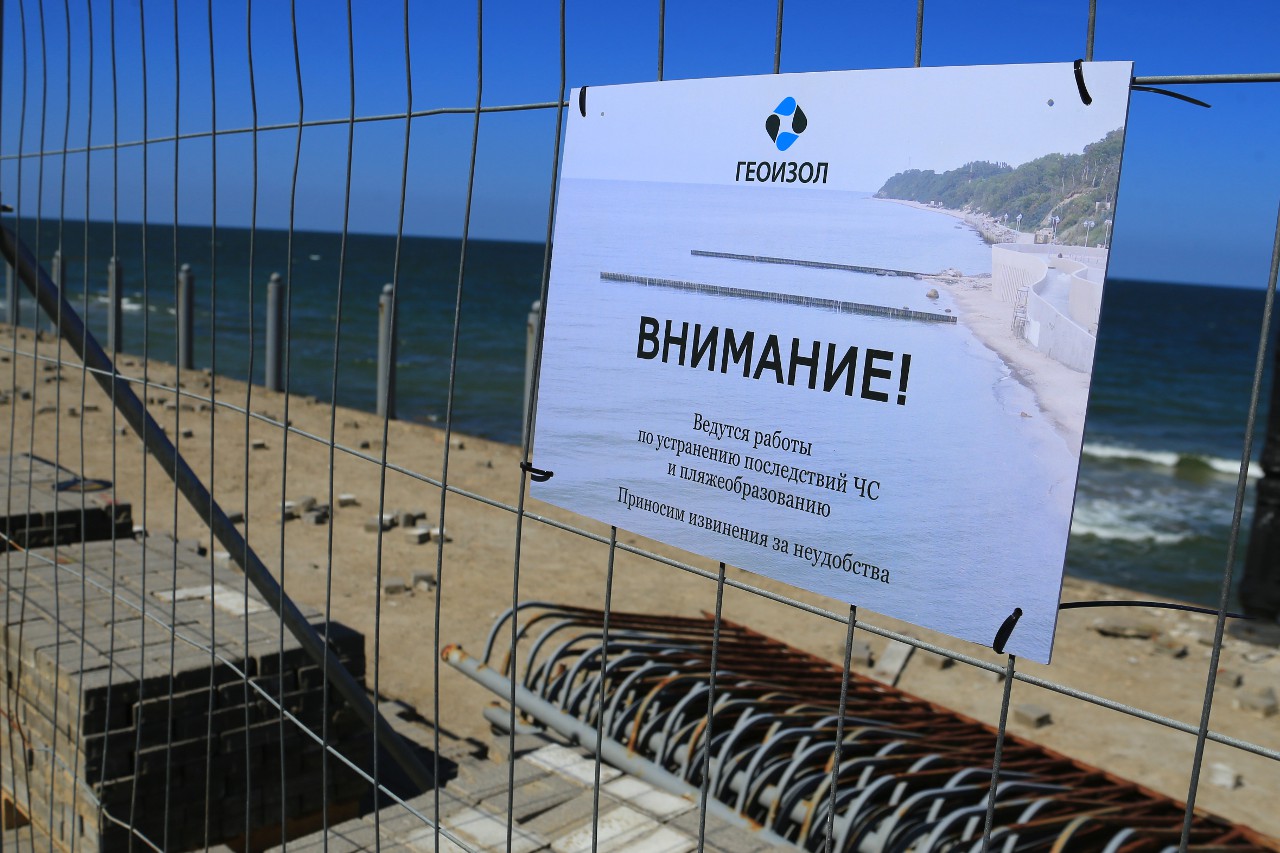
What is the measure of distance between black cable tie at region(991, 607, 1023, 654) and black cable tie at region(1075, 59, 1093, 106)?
2.09ft

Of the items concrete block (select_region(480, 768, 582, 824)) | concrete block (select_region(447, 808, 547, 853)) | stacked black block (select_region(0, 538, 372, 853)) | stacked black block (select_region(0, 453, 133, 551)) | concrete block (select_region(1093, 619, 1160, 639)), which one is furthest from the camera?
concrete block (select_region(1093, 619, 1160, 639))

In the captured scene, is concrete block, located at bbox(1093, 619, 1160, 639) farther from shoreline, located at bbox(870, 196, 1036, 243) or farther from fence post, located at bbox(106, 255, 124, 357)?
shoreline, located at bbox(870, 196, 1036, 243)

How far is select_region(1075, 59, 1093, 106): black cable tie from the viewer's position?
4.47ft

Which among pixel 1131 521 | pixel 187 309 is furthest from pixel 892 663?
pixel 187 309

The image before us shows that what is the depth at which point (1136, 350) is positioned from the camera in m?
47.8

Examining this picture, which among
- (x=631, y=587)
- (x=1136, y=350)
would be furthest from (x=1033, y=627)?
(x=1136, y=350)

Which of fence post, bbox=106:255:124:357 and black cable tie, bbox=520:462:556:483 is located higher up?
black cable tie, bbox=520:462:556:483

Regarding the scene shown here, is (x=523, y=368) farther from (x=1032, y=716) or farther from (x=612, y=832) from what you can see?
(x=612, y=832)

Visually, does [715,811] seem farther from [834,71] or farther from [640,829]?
[834,71]

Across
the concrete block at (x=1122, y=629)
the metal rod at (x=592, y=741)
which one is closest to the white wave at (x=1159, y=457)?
the concrete block at (x=1122, y=629)

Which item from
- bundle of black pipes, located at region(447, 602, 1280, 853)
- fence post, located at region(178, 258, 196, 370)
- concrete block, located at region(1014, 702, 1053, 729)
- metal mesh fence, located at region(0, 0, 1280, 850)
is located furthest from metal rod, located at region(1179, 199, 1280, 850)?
fence post, located at region(178, 258, 196, 370)

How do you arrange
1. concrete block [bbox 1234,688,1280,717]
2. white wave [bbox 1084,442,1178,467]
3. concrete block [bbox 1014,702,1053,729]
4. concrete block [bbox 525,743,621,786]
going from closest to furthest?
concrete block [bbox 525,743,621,786] → concrete block [bbox 1014,702,1053,729] → concrete block [bbox 1234,688,1280,717] → white wave [bbox 1084,442,1178,467]

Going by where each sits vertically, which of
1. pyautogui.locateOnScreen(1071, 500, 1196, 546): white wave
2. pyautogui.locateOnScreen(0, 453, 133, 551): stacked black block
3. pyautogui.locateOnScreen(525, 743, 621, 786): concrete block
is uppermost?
pyautogui.locateOnScreen(0, 453, 133, 551): stacked black block

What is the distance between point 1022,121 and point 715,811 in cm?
307
